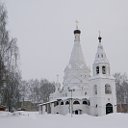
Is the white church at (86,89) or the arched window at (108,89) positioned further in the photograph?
the arched window at (108,89)

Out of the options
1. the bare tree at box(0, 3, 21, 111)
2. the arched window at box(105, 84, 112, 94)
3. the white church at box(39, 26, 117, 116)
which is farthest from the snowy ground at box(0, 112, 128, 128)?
the arched window at box(105, 84, 112, 94)

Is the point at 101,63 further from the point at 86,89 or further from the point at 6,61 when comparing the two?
the point at 6,61

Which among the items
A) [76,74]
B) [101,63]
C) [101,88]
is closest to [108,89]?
[101,88]

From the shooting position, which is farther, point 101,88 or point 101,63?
point 101,63

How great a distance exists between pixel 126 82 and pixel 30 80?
3863cm

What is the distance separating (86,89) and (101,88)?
6.19 metres

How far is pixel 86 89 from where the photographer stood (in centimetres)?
5331

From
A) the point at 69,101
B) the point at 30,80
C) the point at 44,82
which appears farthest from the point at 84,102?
the point at 30,80

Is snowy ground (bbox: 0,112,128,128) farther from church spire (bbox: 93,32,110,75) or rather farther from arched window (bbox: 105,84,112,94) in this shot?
arched window (bbox: 105,84,112,94)

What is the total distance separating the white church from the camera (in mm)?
47719

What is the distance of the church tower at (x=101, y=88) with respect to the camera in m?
47.1

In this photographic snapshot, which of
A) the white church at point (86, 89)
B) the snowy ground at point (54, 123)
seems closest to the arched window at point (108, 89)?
the white church at point (86, 89)

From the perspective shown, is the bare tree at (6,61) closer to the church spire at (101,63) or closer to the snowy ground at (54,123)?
the snowy ground at (54,123)

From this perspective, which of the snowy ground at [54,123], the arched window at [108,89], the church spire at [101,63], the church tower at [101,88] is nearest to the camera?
the snowy ground at [54,123]
